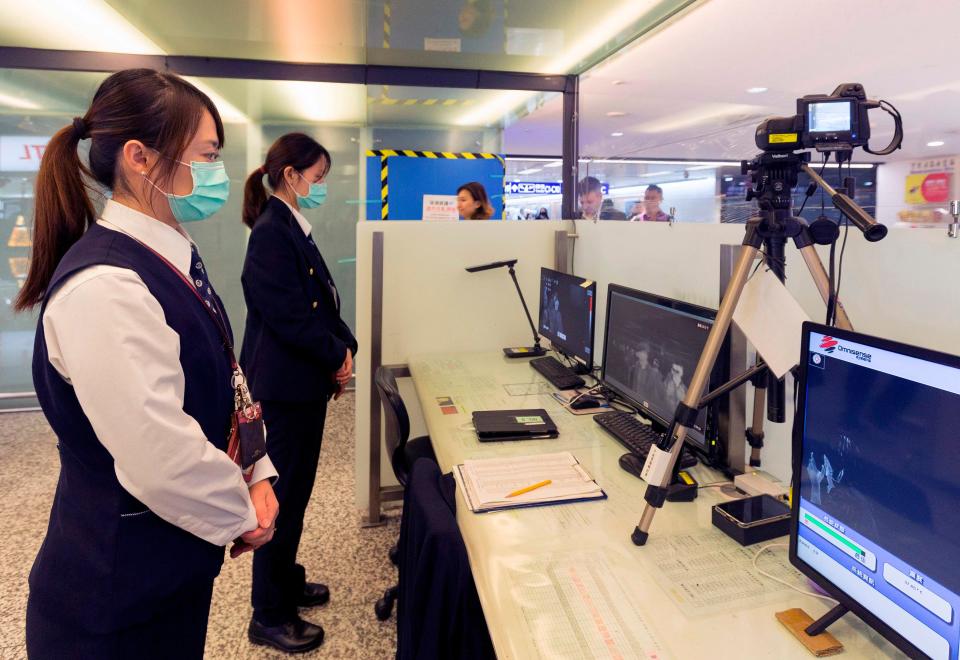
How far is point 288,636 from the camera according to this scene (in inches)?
76.1

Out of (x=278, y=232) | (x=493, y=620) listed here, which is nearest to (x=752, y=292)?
(x=493, y=620)

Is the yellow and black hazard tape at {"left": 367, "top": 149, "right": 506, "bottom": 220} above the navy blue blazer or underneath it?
above

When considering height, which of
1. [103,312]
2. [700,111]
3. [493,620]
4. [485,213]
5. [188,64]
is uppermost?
[188,64]

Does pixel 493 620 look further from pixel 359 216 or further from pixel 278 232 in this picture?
pixel 359 216

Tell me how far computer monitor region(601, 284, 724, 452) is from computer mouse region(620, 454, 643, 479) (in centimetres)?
12

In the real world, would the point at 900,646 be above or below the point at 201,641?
above

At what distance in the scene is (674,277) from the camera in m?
2.01

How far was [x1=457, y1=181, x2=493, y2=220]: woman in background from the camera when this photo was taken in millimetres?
3898

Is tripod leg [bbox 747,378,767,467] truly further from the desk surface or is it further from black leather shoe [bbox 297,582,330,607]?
black leather shoe [bbox 297,582,330,607]

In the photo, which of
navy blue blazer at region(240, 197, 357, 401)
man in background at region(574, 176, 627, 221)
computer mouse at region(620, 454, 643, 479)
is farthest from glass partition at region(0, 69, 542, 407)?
computer mouse at region(620, 454, 643, 479)

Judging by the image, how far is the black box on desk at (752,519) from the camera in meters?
1.17

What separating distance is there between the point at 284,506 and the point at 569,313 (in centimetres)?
126

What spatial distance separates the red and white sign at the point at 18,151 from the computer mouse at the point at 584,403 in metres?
4.20

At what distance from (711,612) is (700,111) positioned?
2.97 m
